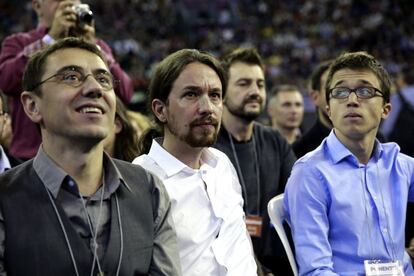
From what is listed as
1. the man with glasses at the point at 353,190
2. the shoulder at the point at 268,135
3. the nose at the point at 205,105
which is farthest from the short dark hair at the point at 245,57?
the nose at the point at 205,105

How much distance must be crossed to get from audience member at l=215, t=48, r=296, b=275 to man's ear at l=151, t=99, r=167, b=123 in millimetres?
1078

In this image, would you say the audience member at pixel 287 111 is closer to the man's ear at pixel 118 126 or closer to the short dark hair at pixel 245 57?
the short dark hair at pixel 245 57

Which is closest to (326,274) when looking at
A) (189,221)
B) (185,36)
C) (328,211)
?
(328,211)

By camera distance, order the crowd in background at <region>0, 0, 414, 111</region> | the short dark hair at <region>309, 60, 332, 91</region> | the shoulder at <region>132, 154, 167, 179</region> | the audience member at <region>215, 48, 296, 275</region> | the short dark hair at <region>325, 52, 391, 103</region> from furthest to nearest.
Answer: the crowd in background at <region>0, 0, 414, 111</region> → the short dark hair at <region>309, 60, 332, 91</region> → the audience member at <region>215, 48, 296, 275</region> → the short dark hair at <region>325, 52, 391, 103</region> → the shoulder at <region>132, 154, 167, 179</region>

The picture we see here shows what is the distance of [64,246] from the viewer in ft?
6.11

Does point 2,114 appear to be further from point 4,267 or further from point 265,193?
point 265,193

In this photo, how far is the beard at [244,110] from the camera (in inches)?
150

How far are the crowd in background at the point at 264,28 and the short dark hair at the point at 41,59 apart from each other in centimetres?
1363

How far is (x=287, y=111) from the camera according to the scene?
5.61 m

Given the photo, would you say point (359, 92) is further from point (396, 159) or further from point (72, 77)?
point (72, 77)

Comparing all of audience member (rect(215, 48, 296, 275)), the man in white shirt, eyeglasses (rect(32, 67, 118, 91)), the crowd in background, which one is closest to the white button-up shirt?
the man in white shirt

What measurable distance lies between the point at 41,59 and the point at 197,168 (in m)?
0.80

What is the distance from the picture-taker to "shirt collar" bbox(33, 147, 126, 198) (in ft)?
6.35

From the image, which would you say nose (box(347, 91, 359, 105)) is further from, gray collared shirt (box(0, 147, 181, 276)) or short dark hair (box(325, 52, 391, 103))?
gray collared shirt (box(0, 147, 181, 276))
